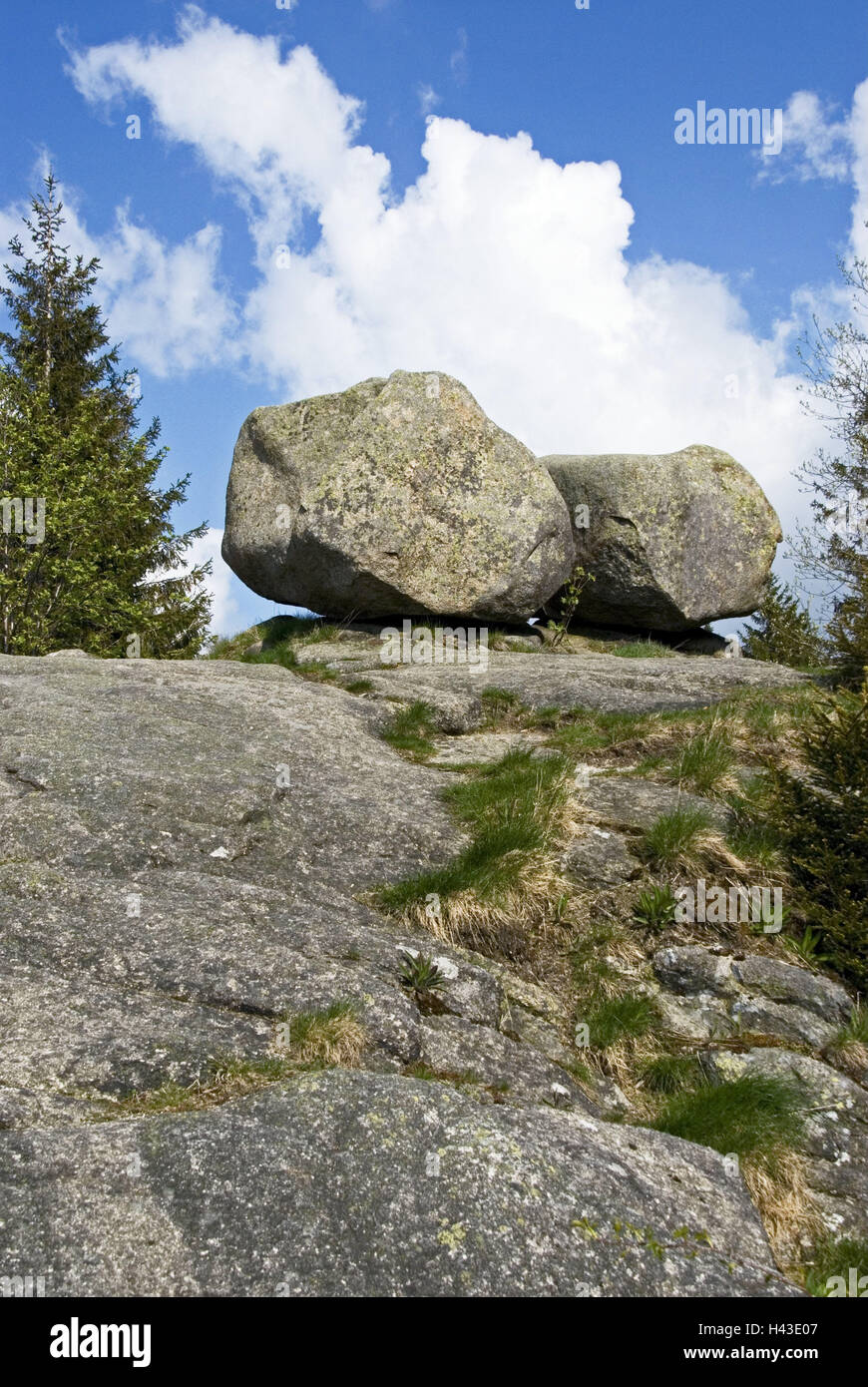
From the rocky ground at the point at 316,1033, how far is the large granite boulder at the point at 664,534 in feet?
29.3

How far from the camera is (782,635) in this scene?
Result: 2436cm

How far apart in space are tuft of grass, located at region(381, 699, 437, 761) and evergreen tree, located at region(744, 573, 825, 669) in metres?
11.3

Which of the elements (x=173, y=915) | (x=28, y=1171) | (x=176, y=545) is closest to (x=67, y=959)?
(x=173, y=915)

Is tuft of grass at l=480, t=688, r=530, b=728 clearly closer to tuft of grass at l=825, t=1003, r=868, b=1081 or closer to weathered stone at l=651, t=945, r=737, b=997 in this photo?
weathered stone at l=651, t=945, r=737, b=997

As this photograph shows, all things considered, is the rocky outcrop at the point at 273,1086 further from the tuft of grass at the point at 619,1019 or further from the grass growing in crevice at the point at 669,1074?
the grass growing in crevice at the point at 669,1074

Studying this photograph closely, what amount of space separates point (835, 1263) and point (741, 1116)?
1006 mm

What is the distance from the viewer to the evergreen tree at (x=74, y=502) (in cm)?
2353

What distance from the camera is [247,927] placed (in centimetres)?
676

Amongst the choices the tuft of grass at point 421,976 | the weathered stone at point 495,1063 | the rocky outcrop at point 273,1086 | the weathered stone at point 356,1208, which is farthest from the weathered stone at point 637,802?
the weathered stone at point 356,1208

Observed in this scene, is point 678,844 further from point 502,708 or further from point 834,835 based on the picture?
point 502,708

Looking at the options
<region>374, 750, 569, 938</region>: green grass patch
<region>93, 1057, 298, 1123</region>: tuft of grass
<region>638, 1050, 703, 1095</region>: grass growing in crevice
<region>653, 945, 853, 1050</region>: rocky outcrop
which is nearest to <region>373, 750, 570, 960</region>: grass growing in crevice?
<region>374, 750, 569, 938</region>: green grass patch

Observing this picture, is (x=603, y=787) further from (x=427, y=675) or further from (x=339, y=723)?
(x=427, y=675)
